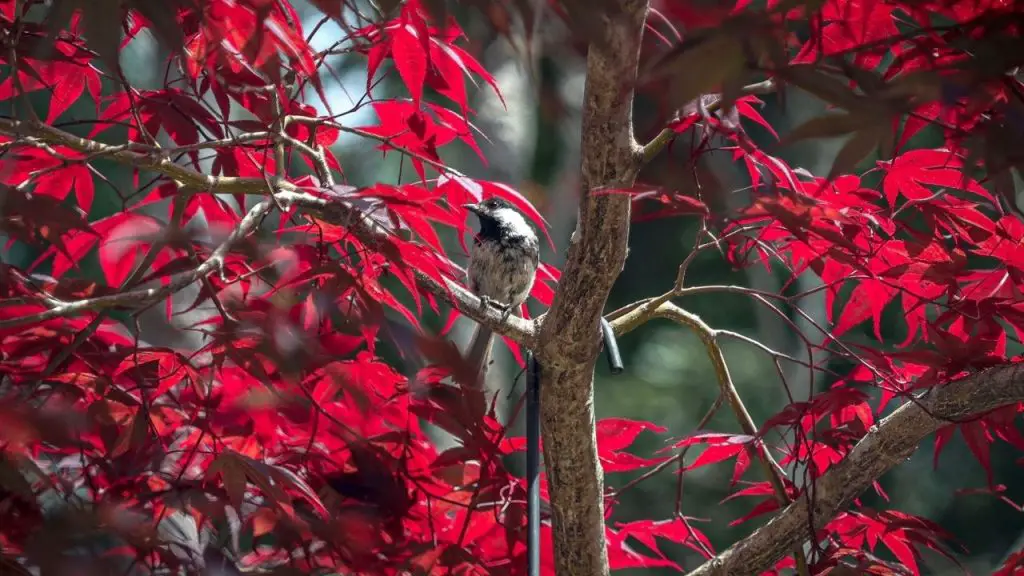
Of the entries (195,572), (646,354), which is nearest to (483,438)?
(195,572)

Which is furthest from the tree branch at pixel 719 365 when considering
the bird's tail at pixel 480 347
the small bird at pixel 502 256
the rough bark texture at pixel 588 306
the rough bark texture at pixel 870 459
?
the small bird at pixel 502 256

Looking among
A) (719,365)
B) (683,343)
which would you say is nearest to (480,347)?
(719,365)

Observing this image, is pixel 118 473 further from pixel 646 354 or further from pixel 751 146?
pixel 646 354

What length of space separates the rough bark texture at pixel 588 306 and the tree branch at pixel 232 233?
→ 0.07 metres

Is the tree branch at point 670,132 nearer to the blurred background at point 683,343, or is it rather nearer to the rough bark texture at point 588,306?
the rough bark texture at point 588,306

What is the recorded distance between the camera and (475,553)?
1.12 meters

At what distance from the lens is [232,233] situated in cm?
96

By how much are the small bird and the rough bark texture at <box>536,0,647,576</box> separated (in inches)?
28.2

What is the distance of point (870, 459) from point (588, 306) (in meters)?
0.37

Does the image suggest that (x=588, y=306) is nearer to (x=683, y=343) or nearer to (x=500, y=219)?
(x=500, y=219)

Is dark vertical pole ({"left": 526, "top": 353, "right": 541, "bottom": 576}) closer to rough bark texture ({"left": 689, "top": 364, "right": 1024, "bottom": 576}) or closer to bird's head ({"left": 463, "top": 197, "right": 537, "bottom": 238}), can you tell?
rough bark texture ({"left": 689, "top": 364, "right": 1024, "bottom": 576})

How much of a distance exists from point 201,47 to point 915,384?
849mm

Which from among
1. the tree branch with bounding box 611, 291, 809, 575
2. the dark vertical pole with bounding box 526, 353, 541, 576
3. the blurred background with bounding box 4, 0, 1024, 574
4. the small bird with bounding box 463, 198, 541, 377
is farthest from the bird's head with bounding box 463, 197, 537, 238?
the blurred background with bounding box 4, 0, 1024, 574

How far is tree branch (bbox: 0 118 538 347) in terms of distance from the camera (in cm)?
85
